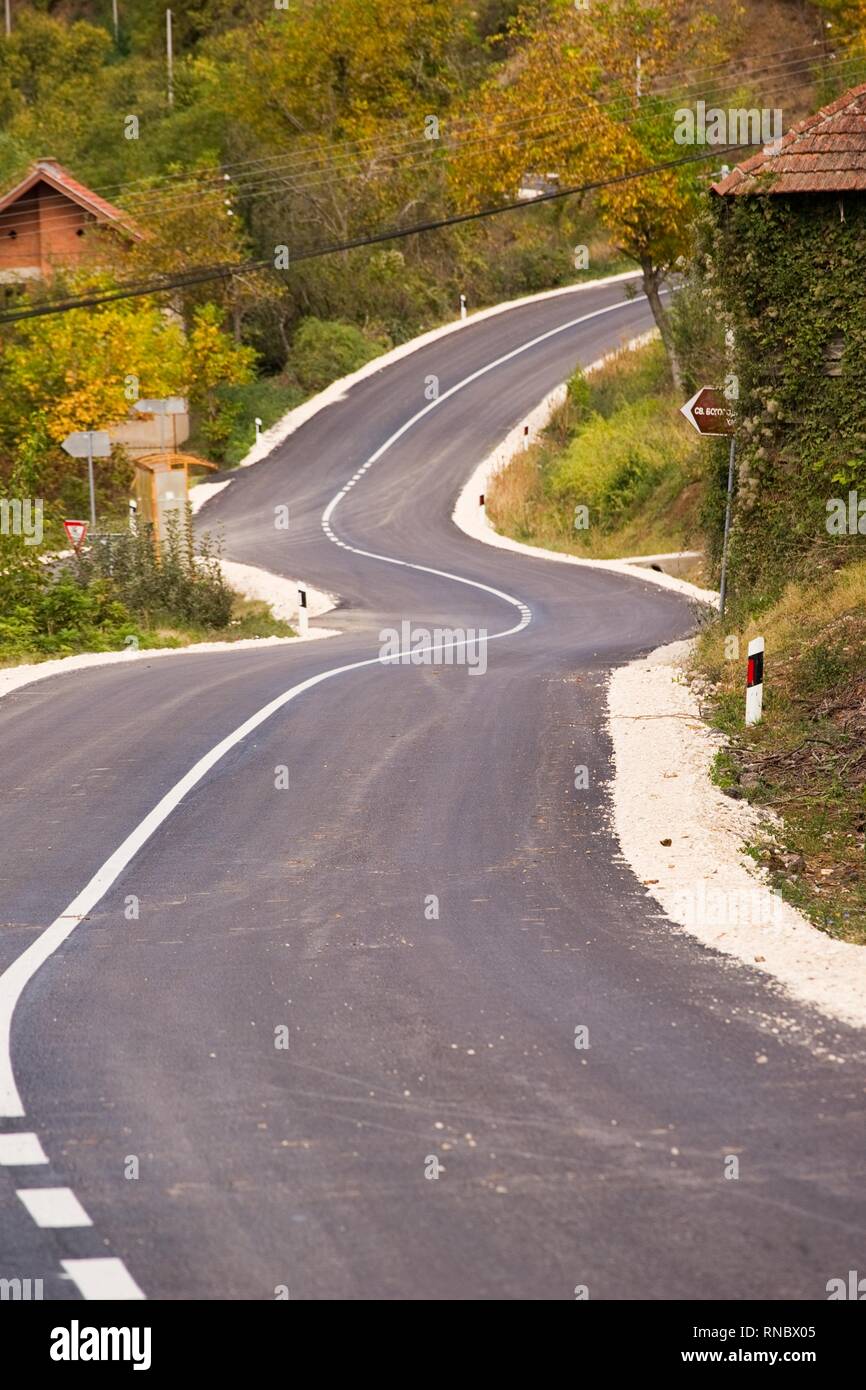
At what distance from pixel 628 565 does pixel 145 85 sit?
58886mm

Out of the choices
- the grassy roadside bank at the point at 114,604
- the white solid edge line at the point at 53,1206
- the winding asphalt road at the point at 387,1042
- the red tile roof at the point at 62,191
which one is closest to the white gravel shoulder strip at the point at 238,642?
the grassy roadside bank at the point at 114,604

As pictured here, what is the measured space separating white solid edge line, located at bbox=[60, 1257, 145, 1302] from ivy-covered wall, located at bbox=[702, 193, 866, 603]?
51.0 feet

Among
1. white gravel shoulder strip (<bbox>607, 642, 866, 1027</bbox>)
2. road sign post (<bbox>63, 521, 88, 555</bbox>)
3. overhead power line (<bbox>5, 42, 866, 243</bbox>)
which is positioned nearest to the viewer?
white gravel shoulder strip (<bbox>607, 642, 866, 1027</bbox>)

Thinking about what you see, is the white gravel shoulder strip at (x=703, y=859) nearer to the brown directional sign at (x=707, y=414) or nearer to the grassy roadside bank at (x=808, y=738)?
the grassy roadside bank at (x=808, y=738)

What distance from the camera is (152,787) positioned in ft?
40.9

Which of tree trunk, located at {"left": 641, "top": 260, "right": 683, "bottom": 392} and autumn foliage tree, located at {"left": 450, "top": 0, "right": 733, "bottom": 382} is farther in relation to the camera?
tree trunk, located at {"left": 641, "top": 260, "right": 683, "bottom": 392}

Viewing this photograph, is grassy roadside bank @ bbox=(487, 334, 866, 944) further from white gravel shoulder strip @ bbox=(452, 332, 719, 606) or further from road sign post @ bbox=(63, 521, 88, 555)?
road sign post @ bbox=(63, 521, 88, 555)

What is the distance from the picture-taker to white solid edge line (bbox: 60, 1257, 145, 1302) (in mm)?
4871

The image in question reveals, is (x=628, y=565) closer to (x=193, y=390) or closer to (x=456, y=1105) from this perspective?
(x=193, y=390)

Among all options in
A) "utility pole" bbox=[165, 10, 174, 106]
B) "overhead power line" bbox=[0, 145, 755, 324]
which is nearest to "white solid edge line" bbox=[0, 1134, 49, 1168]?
"overhead power line" bbox=[0, 145, 755, 324]

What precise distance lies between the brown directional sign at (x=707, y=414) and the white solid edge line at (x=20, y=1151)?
48.2 feet

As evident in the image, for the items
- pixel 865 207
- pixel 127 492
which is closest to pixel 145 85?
pixel 127 492

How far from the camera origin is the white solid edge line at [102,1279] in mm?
4871

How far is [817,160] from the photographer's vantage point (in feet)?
61.9
